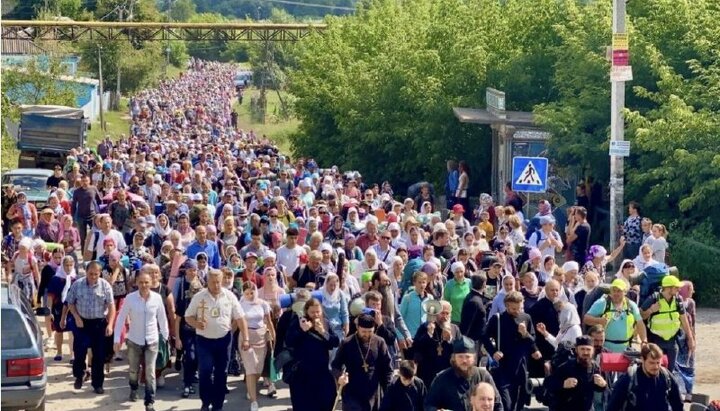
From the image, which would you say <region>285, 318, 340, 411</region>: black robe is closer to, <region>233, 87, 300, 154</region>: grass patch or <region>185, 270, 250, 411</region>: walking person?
<region>185, 270, 250, 411</region>: walking person

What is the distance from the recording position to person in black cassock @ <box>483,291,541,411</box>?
49.1 ft

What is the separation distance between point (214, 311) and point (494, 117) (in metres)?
15.1

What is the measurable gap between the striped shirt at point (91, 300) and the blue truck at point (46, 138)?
105ft

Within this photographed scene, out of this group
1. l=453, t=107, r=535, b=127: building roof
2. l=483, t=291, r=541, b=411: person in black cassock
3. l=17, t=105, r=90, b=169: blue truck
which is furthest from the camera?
l=17, t=105, r=90, b=169: blue truck

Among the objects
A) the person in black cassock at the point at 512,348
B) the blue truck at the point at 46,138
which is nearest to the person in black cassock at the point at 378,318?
the person in black cassock at the point at 512,348

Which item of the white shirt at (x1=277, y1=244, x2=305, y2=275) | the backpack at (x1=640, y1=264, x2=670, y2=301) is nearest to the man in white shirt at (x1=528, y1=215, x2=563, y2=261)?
the white shirt at (x1=277, y1=244, x2=305, y2=275)

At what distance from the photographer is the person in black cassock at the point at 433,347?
591 inches

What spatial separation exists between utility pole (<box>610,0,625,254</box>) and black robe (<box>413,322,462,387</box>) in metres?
10.2

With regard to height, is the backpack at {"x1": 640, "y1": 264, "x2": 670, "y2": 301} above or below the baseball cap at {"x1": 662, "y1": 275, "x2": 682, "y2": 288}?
below

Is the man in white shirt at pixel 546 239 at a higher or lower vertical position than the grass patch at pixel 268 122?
higher

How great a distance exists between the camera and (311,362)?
15.2 metres

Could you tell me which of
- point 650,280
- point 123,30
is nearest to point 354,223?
point 650,280

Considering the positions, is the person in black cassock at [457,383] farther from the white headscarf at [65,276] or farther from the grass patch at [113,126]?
the grass patch at [113,126]

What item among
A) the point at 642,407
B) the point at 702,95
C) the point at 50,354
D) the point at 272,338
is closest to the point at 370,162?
the point at 702,95
